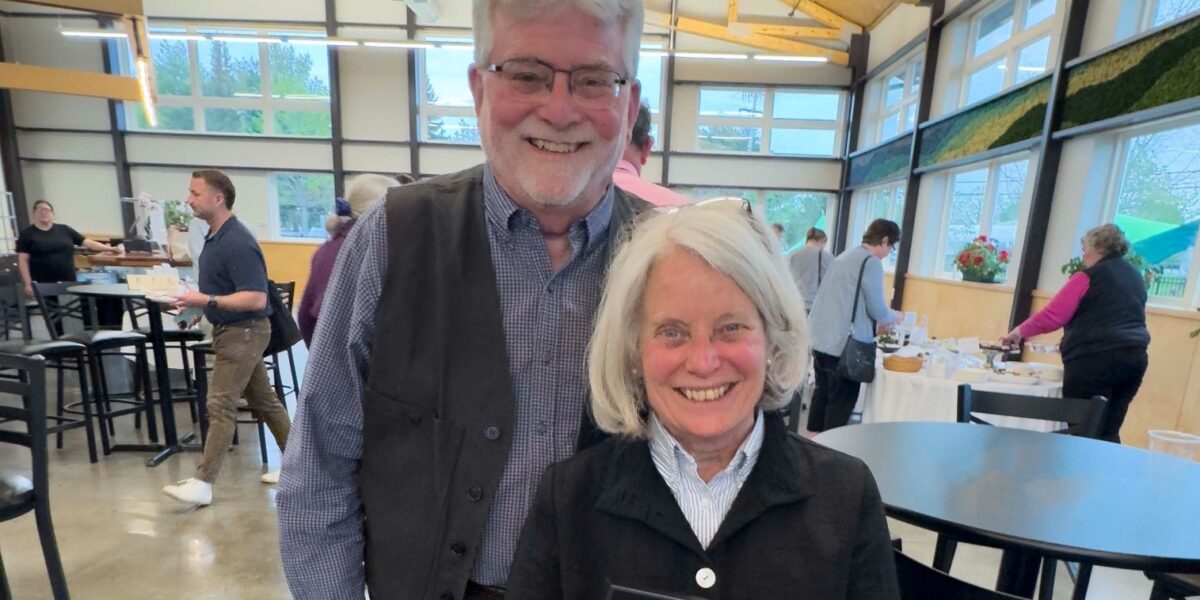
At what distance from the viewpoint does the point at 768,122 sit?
10.1 meters

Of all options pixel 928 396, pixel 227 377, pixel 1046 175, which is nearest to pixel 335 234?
pixel 227 377

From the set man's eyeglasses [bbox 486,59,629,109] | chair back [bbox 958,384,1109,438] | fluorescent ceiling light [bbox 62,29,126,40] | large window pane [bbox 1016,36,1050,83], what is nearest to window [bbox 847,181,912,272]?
large window pane [bbox 1016,36,1050,83]

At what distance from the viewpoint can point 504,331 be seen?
93cm

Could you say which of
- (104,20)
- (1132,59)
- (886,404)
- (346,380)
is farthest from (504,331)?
(104,20)

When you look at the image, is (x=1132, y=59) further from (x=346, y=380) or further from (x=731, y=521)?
(x=346, y=380)

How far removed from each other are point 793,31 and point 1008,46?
4200 mm

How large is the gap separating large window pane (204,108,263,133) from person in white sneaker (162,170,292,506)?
8711mm

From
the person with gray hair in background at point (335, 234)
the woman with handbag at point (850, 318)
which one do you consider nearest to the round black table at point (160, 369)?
the person with gray hair in background at point (335, 234)

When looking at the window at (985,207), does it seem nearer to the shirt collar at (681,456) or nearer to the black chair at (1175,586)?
the black chair at (1175,586)

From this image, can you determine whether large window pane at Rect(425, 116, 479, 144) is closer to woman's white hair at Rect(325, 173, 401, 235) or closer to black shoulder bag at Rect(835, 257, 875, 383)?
woman's white hair at Rect(325, 173, 401, 235)

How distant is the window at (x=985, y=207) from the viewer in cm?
560

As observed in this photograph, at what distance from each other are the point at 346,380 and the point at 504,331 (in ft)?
0.95

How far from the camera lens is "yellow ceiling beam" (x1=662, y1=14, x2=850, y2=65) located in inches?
358

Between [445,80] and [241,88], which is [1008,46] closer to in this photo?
[445,80]
